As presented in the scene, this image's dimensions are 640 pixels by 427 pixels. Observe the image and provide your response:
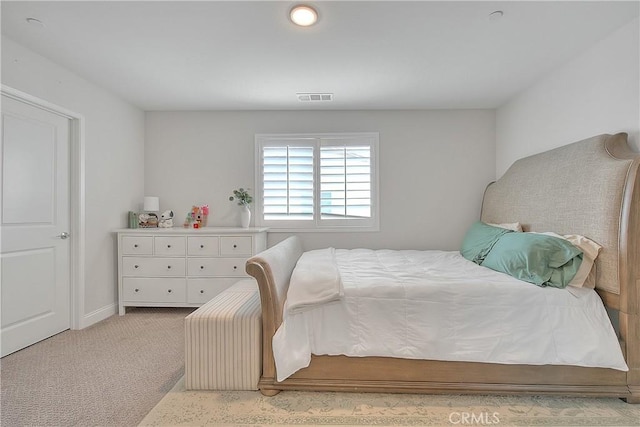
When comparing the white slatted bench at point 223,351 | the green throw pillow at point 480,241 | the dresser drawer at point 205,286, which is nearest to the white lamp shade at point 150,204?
the dresser drawer at point 205,286

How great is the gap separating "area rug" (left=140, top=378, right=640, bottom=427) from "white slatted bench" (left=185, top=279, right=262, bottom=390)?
0.20 feet

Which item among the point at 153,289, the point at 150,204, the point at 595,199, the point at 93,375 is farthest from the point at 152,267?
the point at 595,199

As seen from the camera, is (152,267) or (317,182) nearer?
(152,267)

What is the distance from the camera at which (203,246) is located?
3201 millimetres

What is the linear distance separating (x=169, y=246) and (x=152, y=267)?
0.96 ft

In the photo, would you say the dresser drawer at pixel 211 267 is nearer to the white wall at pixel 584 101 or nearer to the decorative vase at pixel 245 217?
the decorative vase at pixel 245 217

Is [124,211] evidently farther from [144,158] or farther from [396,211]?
[396,211]

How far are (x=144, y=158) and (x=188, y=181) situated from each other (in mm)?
631

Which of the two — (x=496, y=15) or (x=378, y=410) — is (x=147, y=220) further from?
(x=496, y=15)

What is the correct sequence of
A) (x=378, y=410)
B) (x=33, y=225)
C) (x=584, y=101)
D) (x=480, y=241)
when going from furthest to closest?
(x=480, y=241), (x=33, y=225), (x=584, y=101), (x=378, y=410)

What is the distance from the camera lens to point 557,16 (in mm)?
1918

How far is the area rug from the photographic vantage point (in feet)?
5.05

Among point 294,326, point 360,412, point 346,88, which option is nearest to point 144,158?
point 346,88

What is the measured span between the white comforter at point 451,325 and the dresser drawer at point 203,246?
5.64ft
